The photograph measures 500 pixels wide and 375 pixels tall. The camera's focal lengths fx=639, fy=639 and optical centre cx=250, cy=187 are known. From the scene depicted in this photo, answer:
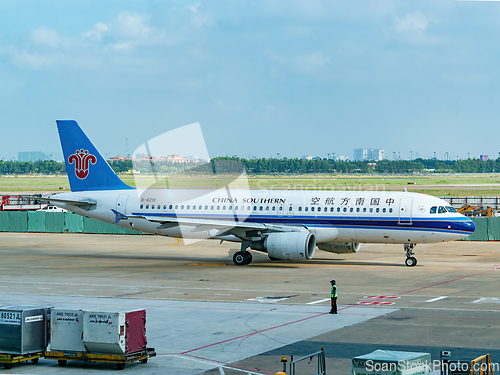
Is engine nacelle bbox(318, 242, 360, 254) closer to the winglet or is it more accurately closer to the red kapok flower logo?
the winglet

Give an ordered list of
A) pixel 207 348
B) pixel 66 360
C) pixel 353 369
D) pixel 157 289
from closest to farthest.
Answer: pixel 353 369
pixel 66 360
pixel 207 348
pixel 157 289

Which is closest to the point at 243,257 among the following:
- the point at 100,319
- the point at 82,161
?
the point at 82,161

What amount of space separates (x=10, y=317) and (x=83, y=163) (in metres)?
28.0

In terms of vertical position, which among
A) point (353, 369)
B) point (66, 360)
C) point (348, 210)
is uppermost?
point (348, 210)

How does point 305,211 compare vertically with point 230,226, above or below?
above

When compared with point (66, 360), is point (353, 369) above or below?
above

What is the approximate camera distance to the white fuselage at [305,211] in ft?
124

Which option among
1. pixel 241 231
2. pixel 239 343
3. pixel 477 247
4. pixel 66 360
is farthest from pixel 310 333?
pixel 477 247

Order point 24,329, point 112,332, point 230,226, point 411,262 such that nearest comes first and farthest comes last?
point 112,332 < point 24,329 < point 230,226 < point 411,262

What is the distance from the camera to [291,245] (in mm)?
36906

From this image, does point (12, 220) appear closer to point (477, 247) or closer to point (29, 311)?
point (477, 247)

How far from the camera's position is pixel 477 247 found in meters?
49.2

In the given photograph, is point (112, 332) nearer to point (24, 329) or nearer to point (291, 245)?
point (24, 329)

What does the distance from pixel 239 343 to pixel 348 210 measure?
802 inches
